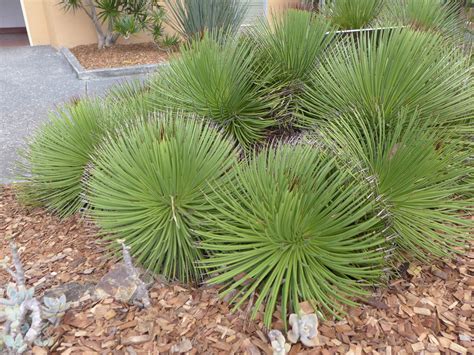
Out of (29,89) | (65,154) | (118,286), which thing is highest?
(65,154)

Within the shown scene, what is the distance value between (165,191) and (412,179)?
1120mm

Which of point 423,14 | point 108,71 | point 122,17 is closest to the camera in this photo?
point 423,14

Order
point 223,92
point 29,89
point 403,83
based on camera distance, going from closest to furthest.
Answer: point 403,83, point 223,92, point 29,89

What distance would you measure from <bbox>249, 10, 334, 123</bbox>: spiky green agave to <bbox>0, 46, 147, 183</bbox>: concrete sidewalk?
1928 mm

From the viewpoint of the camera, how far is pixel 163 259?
7.20 ft

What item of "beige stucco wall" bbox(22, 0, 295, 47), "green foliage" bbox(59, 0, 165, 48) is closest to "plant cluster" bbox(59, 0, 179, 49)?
"green foliage" bbox(59, 0, 165, 48)

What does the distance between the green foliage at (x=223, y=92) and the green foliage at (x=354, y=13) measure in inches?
67.3

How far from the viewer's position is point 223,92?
9.32ft

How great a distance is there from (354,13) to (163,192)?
10.3 feet

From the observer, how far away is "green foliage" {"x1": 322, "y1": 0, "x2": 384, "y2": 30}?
4.25 m

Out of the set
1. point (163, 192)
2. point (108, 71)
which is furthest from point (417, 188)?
point (108, 71)

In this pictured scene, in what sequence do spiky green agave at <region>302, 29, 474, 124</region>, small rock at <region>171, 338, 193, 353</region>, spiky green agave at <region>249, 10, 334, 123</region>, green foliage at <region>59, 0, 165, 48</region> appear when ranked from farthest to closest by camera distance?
green foliage at <region>59, 0, 165, 48</region> < spiky green agave at <region>249, 10, 334, 123</region> < spiky green agave at <region>302, 29, 474, 124</region> < small rock at <region>171, 338, 193, 353</region>

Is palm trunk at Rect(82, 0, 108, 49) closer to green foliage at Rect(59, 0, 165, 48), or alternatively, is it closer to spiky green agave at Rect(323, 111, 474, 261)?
green foliage at Rect(59, 0, 165, 48)

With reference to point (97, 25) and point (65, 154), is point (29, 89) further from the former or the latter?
point (65, 154)
